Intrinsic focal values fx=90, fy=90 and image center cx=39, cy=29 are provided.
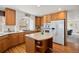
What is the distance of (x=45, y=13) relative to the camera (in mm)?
2215

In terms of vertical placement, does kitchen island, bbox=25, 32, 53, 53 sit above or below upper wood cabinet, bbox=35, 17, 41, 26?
below

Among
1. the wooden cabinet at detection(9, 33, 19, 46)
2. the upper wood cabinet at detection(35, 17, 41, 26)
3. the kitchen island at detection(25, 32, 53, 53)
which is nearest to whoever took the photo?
the upper wood cabinet at detection(35, 17, 41, 26)

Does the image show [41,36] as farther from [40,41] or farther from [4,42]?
[4,42]

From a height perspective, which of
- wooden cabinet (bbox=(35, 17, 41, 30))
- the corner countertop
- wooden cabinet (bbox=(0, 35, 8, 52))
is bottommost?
wooden cabinet (bbox=(0, 35, 8, 52))

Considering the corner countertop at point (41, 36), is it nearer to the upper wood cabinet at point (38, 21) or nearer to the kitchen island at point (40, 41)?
the kitchen island at point (40, 41)

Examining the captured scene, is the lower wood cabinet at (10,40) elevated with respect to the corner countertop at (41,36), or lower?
lower

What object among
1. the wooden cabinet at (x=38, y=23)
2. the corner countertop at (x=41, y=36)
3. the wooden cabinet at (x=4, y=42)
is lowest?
the wooden cabinet at (x=4, y=42)

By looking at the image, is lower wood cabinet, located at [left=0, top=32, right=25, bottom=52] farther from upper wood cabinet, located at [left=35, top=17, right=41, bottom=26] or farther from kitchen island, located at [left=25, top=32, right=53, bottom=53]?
upper wood cabinet, located at [left=35, top=17, right=41, bottom=26]

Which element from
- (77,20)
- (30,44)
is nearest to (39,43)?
(30,44)

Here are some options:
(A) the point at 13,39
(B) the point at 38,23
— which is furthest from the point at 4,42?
(B) the point at 38,23

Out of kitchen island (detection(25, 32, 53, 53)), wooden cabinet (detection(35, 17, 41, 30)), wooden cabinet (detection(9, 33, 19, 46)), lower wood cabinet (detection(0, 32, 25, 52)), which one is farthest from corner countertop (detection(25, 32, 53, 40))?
wooden cabinet (detection(9, 33, 19, 46))

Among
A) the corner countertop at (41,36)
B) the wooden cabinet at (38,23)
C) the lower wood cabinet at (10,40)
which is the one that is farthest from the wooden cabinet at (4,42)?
the wooden cabinet at (38,23)

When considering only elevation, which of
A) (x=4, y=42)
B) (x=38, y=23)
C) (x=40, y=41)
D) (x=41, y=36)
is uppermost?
(x=38, y=23)
